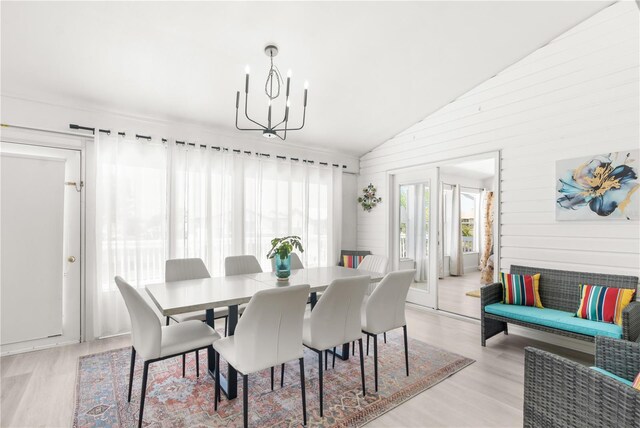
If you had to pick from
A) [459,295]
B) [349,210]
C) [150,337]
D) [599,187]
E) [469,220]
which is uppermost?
[599,187]

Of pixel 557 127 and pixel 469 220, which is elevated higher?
pixel 557 127

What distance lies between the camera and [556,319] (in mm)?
2871

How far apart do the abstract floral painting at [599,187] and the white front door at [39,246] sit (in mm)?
5151

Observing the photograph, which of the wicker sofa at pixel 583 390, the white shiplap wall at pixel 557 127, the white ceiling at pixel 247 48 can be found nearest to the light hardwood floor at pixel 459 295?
the white shiplap wall at pixel 557 127

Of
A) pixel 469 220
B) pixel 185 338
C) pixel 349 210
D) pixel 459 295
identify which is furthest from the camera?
pixel 469 220

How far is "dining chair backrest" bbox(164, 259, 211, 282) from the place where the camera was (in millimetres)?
3019

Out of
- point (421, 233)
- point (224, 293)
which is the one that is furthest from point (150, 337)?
point (421, 233)

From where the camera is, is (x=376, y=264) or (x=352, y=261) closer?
(x=376, y=264)

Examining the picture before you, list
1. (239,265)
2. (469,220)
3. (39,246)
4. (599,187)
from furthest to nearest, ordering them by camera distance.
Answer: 1. (469,220)
2. (239,265)
3. (39,246)
4. (599,187)

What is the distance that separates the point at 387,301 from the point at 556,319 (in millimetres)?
1672

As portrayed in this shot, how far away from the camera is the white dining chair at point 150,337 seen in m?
1.91

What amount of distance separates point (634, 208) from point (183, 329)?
3967 mm

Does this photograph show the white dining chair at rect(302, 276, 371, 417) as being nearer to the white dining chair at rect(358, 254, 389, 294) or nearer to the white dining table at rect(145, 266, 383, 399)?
the white dining table at rect(145, 266, 383, 399)

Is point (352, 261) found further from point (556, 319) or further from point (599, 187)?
point (599, 187)
